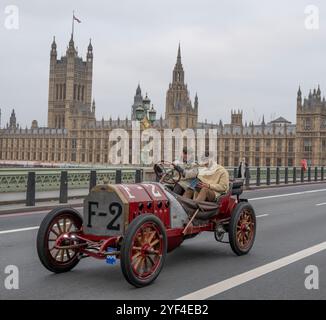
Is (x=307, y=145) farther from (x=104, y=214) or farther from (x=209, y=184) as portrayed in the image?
(x=104, y=214)

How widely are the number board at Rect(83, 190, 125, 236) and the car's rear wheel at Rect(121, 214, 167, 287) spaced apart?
321 millimetres

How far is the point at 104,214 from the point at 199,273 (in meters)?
1.55

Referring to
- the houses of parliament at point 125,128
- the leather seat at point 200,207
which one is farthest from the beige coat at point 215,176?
the houses of parliament at point 125,128

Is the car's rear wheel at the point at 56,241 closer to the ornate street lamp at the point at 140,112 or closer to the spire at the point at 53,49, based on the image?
the ornate street lamp at the point at 140,112

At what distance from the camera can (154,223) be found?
6.13m

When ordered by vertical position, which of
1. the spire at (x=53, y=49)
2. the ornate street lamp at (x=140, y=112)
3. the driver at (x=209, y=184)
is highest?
the spire at (x=53, y=49)

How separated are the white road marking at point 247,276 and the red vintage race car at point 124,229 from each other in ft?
2.17

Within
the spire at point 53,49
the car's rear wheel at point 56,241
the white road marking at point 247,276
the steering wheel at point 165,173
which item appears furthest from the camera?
the spire at point 53,49

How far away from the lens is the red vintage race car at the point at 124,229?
5957 mm

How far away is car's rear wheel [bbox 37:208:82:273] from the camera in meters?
6.34

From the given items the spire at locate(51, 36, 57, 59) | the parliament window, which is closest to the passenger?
the parliament window

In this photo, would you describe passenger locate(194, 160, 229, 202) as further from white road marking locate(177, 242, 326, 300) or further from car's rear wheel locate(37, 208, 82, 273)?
car's rear wheel locate(37, 208, 82, 273)
